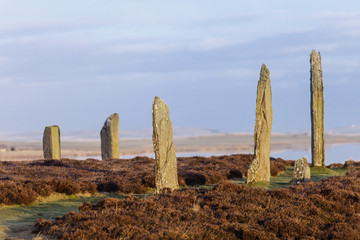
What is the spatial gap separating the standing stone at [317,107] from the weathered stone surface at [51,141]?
43.7 feet

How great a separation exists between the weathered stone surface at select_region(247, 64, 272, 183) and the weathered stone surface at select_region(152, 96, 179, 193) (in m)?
4.21

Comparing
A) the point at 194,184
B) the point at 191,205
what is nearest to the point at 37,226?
the point at 191,205

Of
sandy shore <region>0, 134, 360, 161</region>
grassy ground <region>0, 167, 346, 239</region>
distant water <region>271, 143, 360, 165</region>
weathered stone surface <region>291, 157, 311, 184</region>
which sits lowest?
distant water <region>271, 143, 360, 165</region>

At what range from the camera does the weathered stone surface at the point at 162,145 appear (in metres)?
14.4

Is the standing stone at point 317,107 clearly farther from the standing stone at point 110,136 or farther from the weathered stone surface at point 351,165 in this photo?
the standing stone at point 110,136

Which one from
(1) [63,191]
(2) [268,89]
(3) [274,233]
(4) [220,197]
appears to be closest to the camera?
(3) [274,233]

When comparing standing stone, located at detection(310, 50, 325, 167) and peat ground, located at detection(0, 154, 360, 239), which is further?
standing stone, located at detection(310, 50, 325, 167)

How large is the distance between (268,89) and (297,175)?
3.32m

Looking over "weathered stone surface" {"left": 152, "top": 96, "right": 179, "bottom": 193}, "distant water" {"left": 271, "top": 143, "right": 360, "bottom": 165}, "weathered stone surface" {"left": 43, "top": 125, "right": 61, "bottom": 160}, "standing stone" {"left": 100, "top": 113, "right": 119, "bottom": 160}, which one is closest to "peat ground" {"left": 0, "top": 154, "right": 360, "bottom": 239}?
"weathered stone surface" {"left": 152, "top": 96, "right": 179, "bottom": 193}

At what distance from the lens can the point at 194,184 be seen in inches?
738

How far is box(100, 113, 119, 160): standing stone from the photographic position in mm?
27547

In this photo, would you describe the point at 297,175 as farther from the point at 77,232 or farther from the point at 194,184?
the point at 77,232

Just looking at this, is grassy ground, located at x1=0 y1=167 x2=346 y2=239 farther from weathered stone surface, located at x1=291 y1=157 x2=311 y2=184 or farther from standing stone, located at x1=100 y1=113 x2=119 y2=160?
standing stone, located at x1=100 y1=113 x2=119 y2=160

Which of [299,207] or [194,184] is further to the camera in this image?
[194,184]
